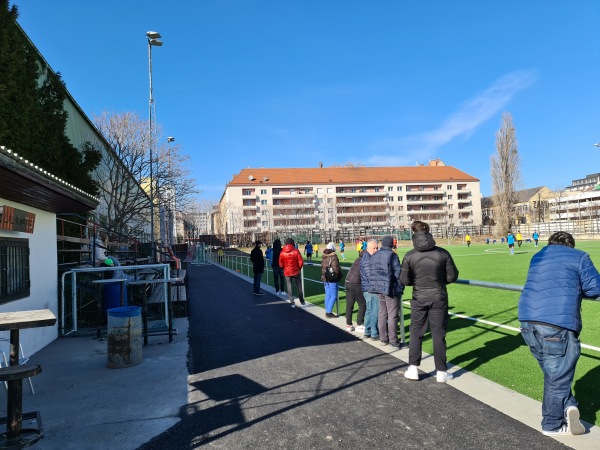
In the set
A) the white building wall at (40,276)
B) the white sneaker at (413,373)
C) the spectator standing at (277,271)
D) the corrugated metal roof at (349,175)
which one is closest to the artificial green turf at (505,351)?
the white sneaker at (413,373)

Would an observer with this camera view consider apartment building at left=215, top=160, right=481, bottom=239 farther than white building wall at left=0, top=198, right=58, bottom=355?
Yes

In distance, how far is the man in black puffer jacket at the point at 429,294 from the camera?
5043 mm

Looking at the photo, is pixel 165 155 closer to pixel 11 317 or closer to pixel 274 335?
pixel 274 335

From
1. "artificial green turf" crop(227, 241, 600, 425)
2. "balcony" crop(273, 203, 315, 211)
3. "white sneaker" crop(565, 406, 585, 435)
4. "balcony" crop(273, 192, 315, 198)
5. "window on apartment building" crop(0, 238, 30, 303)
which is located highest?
"balcony" crop(273, 192, 315, 198)

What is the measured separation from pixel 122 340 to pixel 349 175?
103363mm

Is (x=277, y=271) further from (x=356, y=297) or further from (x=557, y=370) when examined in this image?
(x=557, y=370)

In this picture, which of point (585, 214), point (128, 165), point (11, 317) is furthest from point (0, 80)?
point (585, 214)

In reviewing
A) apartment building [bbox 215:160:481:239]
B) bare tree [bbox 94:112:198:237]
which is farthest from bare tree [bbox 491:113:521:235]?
bare tree [bbox 94:112:198:237]

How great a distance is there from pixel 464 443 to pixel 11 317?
4.28 meters

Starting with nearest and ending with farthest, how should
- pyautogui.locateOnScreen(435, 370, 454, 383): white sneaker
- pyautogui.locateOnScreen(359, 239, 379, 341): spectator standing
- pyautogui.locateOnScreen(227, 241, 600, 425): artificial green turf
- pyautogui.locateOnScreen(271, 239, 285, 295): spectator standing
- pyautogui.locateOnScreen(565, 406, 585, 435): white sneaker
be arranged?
pyautogui.locateOnScreen(565, 406, 585, 435): white sneaker
pyautogui.locateOnScreen(227, 241, 600, 425): artificial green turf
pyautogui.locateOnScreen(435, 370, 454, 383): white sneaker
pyautogui.locateOnScreen(359, 239, 379, 341): spectator standing
pyautogui.locateOnScreen(271, 239, 285, 295): spectator standing

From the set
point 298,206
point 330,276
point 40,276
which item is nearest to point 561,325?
point 330,276

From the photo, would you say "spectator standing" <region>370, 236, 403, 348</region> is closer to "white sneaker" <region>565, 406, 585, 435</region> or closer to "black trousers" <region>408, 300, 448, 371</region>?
"black trousers" <region>408, 300, 448, 371</region>

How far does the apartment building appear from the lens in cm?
9688

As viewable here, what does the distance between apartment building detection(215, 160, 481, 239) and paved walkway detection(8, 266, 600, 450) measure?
279ft
